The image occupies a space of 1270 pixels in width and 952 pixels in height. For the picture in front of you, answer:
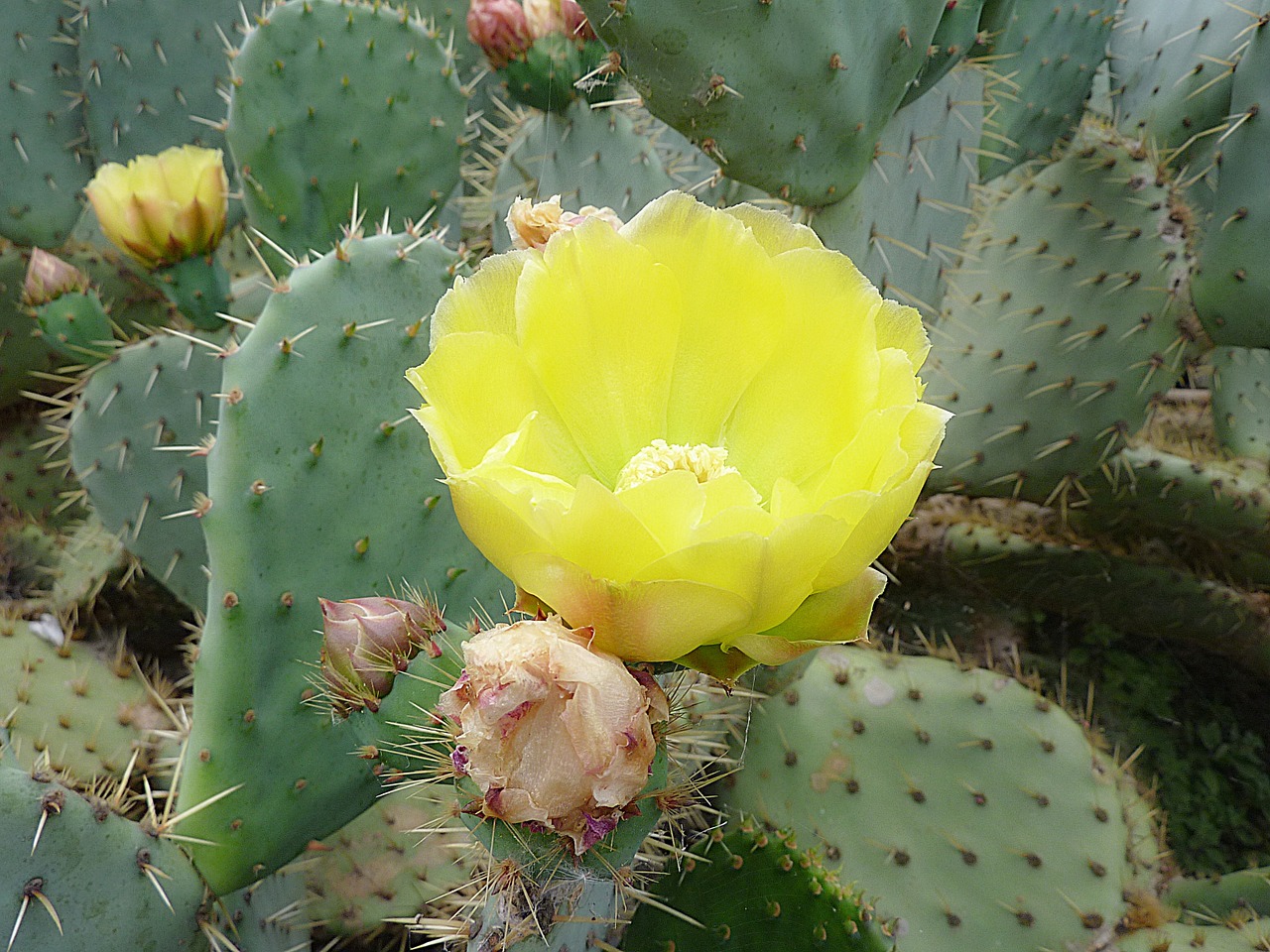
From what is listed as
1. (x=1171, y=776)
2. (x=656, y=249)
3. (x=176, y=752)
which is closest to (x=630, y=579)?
(x=656, y=249)

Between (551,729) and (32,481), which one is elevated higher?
(551,729)

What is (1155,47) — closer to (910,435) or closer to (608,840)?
(910,435)

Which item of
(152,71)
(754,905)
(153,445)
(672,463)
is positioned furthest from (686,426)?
(152,71)

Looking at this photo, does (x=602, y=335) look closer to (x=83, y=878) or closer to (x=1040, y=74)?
(x=83, y=878)

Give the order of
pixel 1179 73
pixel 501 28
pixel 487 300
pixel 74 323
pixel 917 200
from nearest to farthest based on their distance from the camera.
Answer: pixel 487 300, pixel 917 200, pixel 501 28, pixel 74 323, pixel 1179 73

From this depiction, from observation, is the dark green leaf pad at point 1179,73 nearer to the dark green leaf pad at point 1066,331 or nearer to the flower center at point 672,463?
the dark green leaf pad at point 1066,331

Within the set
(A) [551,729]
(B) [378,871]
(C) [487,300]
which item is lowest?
(B) [378,871]

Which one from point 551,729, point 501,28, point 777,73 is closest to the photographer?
point 551,729
